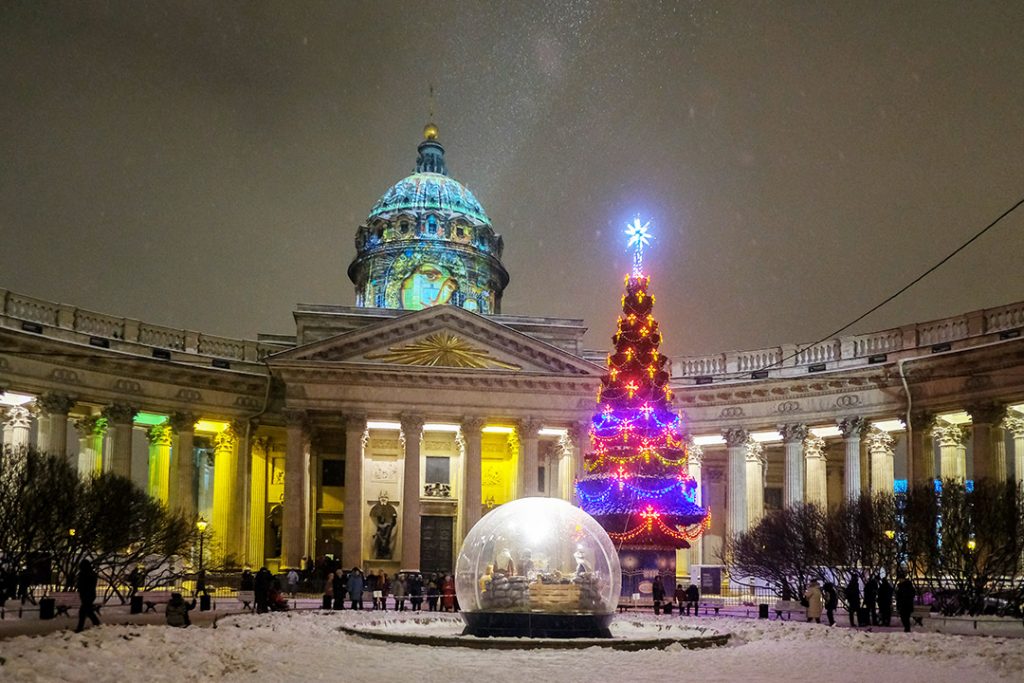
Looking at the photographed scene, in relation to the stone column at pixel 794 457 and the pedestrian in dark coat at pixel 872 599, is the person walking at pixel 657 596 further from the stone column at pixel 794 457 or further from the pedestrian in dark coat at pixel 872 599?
the stone column at pixel 794 457

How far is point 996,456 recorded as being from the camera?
147 feet

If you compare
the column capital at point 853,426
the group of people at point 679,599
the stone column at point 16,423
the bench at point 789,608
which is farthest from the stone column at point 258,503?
the bench at point 789,608

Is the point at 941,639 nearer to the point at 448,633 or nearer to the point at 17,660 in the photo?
the point at 448,633

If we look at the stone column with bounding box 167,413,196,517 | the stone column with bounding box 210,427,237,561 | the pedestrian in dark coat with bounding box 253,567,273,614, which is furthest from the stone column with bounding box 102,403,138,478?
the pedestrian in dark coat with bounding box 253,567,273,614

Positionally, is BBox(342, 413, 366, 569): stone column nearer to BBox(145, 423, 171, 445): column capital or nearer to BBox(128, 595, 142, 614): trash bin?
BBox(145, 423, 171, 445): column capital

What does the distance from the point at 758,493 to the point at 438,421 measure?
15.0 meters

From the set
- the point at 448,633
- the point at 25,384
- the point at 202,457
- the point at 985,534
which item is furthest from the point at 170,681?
the point at 202,457

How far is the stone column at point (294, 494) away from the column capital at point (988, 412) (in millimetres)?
27845

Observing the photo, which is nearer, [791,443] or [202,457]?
[791,443]

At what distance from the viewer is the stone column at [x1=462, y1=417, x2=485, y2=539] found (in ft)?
173

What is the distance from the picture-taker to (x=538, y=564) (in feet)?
79.3

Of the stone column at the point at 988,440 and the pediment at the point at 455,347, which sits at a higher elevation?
the pediment at the point at 455,347

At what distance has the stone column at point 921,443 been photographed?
155 feet

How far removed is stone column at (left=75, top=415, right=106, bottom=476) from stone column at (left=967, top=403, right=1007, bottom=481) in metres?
36.3
